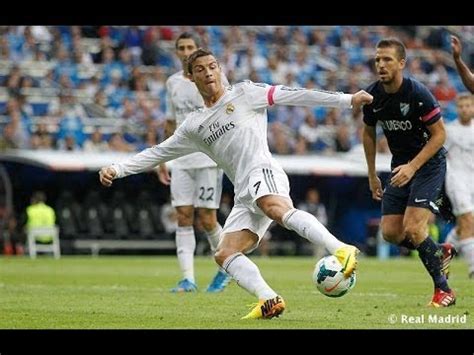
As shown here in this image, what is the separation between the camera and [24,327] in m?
9.95

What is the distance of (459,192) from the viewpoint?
59.1 feet

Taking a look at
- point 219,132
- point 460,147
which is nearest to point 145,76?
point 460,147

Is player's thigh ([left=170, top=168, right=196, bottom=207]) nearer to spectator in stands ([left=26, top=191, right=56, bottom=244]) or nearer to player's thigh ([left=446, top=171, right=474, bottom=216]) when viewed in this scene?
player's thigh ([left=446, top=171, right=474, bottom=216])

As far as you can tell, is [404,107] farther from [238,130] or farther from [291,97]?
[238,130]

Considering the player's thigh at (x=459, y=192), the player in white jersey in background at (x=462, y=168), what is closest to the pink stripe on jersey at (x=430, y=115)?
the player in white jersey in background at (x=462, y=168)

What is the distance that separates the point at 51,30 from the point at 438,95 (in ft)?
36.8

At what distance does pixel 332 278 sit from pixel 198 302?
288 cm

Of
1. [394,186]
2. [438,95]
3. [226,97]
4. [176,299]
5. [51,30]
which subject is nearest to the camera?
[226,97]

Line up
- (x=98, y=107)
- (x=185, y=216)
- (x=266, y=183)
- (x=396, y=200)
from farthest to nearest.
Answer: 1. (x=98, y=107)
2. (x=185, y=216)
3. (x=396, y=200)
4. (x=266, y=183)

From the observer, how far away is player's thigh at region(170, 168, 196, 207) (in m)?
14.7

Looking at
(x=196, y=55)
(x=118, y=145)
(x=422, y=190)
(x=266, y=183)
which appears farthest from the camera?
(x=118, y=145)

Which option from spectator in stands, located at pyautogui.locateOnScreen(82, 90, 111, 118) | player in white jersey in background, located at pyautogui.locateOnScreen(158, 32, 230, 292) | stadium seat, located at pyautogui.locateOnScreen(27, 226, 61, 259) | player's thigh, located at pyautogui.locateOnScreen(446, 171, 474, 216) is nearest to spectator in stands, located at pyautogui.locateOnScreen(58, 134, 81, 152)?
spectator in stands, located at pyautogui.locateOnScreen(82, 90, 111, 118)

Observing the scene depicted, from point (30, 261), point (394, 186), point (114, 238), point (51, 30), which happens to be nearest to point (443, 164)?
point (394, 186)
